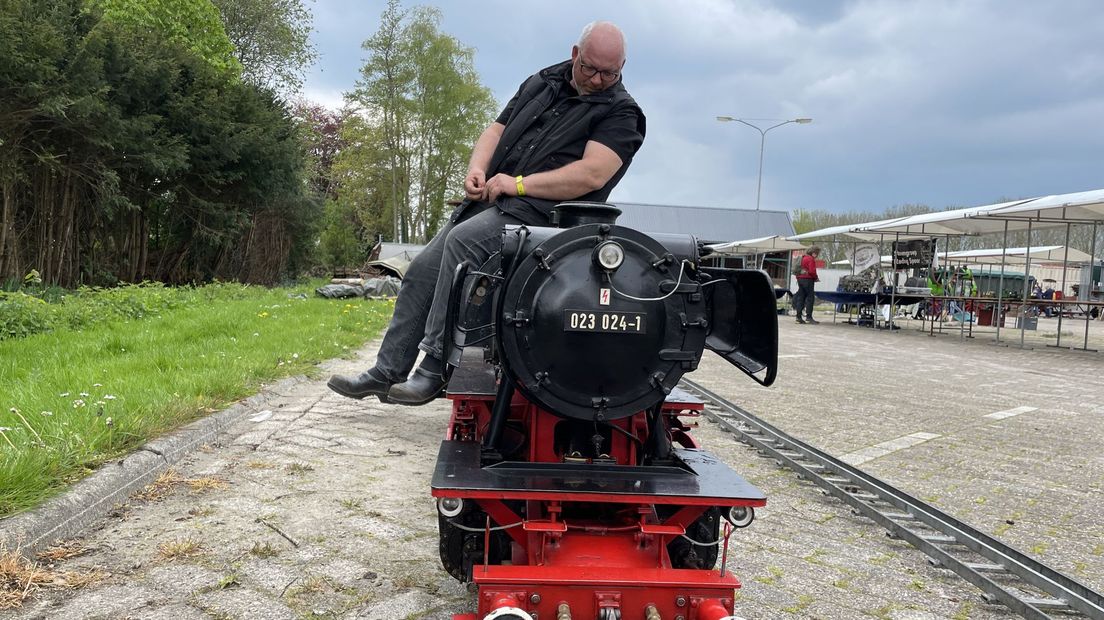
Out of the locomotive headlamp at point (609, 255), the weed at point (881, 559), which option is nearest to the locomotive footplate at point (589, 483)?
the locomotive headlamp at point (609, 255)

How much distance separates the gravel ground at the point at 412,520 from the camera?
2.83 metres

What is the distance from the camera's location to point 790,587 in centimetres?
308

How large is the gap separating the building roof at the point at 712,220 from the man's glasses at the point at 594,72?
42.5 meters

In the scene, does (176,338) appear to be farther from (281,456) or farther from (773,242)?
(773,242)

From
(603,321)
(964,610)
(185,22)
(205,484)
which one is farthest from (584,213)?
(185,22)

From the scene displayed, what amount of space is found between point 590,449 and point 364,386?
6.04 ft

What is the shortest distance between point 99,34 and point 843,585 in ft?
52.0

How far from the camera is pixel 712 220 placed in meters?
48.4

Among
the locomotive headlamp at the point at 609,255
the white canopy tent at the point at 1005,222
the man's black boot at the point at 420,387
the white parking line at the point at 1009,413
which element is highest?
the white canopy tent at the point at 1005,222

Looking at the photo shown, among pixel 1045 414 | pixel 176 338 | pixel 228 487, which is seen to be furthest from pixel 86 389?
pixel 1045 414

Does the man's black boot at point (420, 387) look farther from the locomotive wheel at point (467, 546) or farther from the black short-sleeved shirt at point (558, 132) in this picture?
the locomotive wheel at point (467, 546)

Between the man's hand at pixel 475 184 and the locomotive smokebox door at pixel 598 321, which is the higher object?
the man's hand at pixel 475 184

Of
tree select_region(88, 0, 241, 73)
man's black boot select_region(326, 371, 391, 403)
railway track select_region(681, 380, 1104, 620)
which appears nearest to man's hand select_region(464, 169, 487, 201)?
man's black boot select_region(326, 371, 391, 403)

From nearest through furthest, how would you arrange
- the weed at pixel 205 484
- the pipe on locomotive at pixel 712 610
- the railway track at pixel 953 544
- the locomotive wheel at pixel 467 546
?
→ the pipe on locomotive at pixel 712 610, the locomotive wheel at pixel 467 546, the railway track at pixel 953 544, the weed at pixel 205 484
